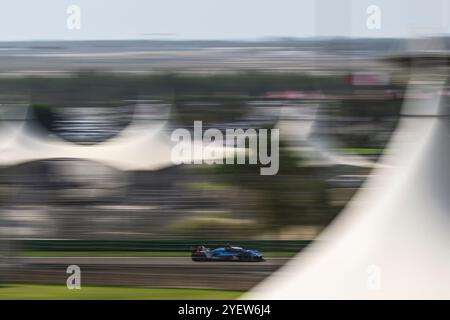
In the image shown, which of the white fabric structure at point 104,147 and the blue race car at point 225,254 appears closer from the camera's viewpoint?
the blue race car at point 225,254

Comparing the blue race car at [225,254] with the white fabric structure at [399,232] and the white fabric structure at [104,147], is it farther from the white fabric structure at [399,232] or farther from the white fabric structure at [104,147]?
the white fabric structure at [104,147]

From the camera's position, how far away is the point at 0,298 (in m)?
2.50

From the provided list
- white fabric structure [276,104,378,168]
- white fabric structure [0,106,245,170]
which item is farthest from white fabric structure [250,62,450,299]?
white fabric structure [0,106,245,170]

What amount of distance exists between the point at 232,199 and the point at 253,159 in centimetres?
20

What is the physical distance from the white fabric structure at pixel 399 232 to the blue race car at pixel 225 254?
124mm

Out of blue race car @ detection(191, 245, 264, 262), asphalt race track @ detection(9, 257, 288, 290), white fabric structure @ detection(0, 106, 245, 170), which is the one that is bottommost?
asphalt race track @ detection(9, 257, 288, 290)

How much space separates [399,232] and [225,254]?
61cm

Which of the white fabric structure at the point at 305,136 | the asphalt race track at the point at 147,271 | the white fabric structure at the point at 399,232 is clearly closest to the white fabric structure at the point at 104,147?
the white fabric structure at the point at 305,136

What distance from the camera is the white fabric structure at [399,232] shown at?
2.50 metres

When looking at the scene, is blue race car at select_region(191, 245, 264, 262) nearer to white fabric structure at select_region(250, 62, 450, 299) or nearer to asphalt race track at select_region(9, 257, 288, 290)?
asphalt race track at select_region(9, 257, 288, 290)

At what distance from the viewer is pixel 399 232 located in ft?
8.39

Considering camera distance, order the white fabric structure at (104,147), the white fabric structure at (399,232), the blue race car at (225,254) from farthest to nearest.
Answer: the white fabric structure at (104,147) < the blue race car at (225,254) < the white fabric structure at (399,232)

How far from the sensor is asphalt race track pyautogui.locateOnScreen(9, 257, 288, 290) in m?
2.57

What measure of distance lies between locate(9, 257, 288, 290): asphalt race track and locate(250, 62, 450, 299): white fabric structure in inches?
2.7
